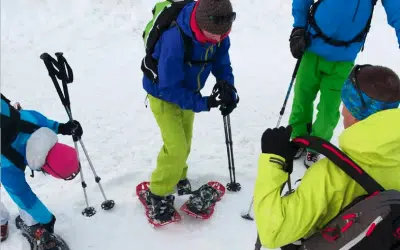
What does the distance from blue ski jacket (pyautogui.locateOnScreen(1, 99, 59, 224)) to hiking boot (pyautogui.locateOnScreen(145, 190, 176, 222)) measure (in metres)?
1.07

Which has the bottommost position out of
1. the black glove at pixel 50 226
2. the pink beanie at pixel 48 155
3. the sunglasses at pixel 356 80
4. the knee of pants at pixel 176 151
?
the black glove at pixel 50 226

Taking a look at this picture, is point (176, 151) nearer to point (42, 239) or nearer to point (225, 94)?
point (225, 94)

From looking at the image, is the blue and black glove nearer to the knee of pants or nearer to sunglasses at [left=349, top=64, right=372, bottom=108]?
the knee of pants

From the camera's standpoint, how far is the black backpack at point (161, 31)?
361 centimetres

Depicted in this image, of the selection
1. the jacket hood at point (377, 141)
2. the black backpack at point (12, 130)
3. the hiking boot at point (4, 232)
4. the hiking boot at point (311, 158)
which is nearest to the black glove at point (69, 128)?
the black backpack at point (12, 130)

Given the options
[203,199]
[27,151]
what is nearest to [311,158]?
[203,199]

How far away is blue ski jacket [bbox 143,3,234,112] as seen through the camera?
352 centimetres

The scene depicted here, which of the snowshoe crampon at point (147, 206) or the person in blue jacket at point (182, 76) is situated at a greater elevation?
the person in blue jacket at point (182, 76)

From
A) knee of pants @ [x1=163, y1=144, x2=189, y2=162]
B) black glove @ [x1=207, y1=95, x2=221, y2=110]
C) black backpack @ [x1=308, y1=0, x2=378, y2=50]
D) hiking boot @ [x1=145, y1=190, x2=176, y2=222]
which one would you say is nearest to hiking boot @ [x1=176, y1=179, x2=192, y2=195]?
hiking boot @ [x1=145, y1=190, x2=176, y2=222]

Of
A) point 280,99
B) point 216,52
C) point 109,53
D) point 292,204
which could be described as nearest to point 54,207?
point 216,52

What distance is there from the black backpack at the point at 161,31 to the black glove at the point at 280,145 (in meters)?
1.51

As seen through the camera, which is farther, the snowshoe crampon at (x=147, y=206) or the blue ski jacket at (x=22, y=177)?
the snowshoe crampon at (x=147, y=206)

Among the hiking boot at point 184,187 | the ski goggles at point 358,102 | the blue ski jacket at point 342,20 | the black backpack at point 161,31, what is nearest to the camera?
the ski goggles at point 358,102

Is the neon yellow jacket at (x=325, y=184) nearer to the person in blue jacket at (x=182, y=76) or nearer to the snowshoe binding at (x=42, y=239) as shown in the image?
the person in blue jacket at (x=182, y=76)
